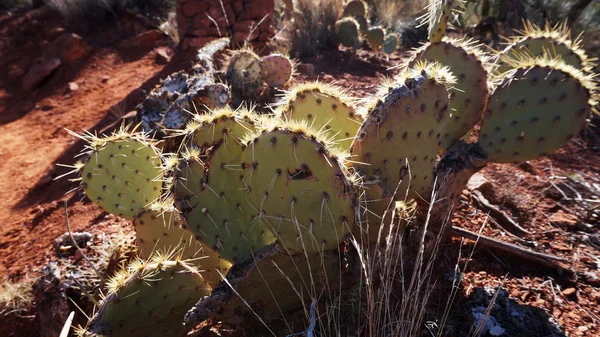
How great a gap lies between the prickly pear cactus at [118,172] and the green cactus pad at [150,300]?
0.86 metres

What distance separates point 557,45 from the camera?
2.72 meters

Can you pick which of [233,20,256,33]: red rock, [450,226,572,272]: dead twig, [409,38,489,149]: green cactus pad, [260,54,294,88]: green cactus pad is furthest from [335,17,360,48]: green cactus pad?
[450,226,572,272]: dead twig

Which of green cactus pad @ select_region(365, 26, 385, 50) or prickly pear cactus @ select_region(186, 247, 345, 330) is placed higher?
green cactus pad @ select_region(365, 26, 385, 50)

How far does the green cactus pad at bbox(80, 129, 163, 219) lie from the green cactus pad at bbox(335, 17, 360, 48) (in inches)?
170

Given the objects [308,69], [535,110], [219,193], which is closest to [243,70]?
[308,69]

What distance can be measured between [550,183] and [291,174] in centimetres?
243

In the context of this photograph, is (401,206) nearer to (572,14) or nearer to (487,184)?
(487,184)

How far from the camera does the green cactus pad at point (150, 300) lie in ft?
6.00

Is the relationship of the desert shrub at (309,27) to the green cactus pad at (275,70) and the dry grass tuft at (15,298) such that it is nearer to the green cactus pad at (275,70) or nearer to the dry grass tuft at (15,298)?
the green cactus pad at (275,70)

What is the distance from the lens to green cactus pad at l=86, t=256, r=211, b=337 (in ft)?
6.00

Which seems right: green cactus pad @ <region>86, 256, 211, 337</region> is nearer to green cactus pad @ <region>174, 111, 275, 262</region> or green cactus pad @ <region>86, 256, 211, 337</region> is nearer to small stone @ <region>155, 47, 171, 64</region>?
green cactus pad @ <region>174, 111, 275, 262</region>

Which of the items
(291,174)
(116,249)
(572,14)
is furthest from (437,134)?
(572,14)

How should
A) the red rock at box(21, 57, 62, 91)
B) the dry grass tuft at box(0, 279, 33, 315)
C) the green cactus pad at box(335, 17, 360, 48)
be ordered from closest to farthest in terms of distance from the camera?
1. the dry grass tuft at box(0, 279, 33, 315)
2. the green cactus pad at box(335, 17, 360, 48)
3. the red rock at box(21, 57, 62, 91)

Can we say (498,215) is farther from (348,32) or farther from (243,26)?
(243,26)
